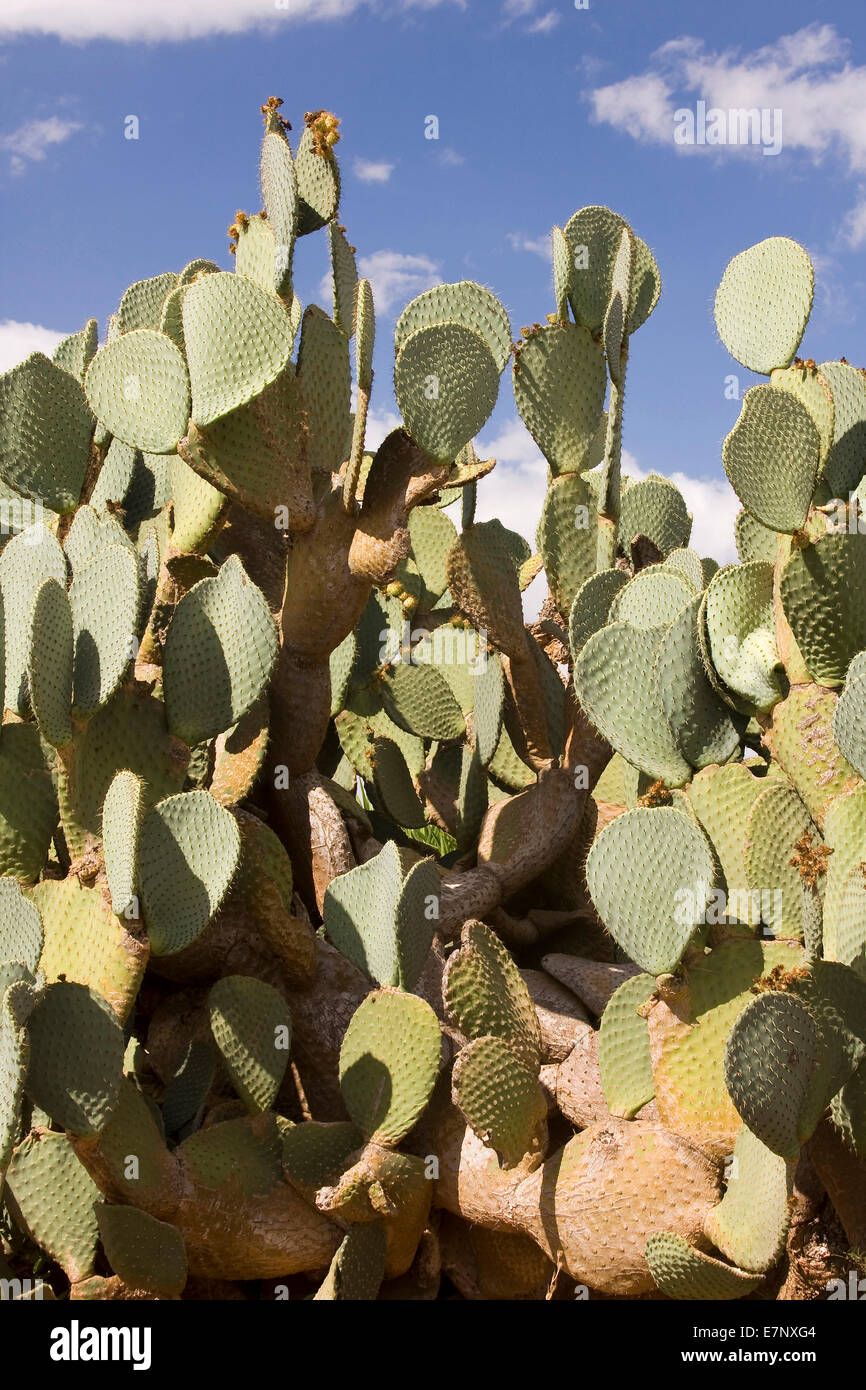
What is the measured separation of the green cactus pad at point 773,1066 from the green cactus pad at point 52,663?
4.35 ft

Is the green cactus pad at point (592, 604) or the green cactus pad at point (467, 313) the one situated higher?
the green cactus pad at point (467, 313)

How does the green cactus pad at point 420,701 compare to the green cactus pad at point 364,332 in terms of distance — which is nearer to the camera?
the green cactus pad at point 364,332

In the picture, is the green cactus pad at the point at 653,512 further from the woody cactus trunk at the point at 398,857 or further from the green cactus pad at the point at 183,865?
the green cactus pad at the point at 183,865

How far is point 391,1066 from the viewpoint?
245 centimetres

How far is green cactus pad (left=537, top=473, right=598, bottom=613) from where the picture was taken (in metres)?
3.25

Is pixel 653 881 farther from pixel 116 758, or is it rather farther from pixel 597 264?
pixel 597 264

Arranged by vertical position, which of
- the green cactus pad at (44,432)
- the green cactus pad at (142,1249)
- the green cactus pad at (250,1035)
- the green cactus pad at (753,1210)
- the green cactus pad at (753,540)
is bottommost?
the green cactus pad at (142,1249)

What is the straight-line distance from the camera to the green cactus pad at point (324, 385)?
2805 mm

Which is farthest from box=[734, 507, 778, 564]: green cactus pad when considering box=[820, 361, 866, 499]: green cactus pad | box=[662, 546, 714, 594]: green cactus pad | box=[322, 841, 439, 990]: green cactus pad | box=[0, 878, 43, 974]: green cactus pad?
box=[0, 878, 43, 974]: green cactus pad

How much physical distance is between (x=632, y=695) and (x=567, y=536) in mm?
923

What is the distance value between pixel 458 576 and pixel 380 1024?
114 centimetres

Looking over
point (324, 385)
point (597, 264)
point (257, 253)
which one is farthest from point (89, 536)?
point (597, 264)

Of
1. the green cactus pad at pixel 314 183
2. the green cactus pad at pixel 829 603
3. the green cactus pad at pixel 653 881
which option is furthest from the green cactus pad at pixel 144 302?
the green cactus pad at pixel 653 881
